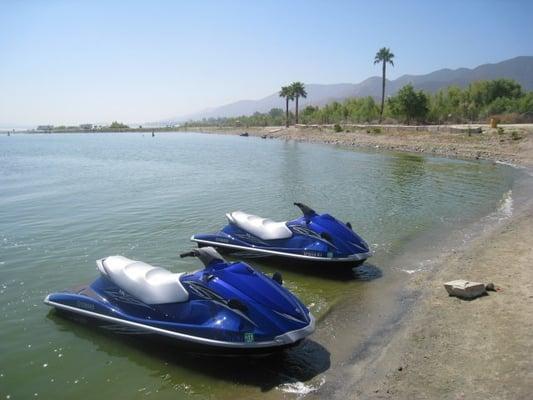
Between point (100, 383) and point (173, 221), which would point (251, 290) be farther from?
point (173, 221)

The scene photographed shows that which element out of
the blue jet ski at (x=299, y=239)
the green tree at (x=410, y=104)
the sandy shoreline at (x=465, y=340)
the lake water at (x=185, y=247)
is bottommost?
the lake water at (x=185, y=247)

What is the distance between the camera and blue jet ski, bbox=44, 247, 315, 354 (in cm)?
737

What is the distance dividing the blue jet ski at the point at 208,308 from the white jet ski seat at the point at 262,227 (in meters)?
Answer: 4.10

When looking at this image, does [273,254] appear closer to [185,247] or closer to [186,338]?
[185,247]

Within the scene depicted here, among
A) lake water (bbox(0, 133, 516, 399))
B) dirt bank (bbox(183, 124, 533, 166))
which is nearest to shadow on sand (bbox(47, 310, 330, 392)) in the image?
lake water (bbox(0, 133, 516, 399))

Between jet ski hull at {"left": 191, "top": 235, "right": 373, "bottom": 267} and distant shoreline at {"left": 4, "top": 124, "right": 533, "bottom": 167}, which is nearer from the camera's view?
jet ski hull at {"left": 191, "top": 235, "right": 373, "bottom": 267}

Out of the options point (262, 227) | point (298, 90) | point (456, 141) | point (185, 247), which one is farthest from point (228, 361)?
point (298, 90)

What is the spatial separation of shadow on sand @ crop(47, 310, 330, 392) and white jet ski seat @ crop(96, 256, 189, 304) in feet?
2.60

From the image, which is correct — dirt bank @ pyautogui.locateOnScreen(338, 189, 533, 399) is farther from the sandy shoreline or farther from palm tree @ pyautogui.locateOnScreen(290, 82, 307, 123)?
palm tree @ pyautogui.locateOnScreen(290, 82, 307, 123)

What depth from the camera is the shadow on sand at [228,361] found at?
7422 mm

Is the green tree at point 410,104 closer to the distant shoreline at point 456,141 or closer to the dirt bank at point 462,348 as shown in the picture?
the distant shoreline at point 456,141

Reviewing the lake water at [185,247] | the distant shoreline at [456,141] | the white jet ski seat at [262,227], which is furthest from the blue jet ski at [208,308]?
the distant shoreline at [456,141]

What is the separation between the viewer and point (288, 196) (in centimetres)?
2520

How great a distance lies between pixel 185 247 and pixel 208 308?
25.0 feet
